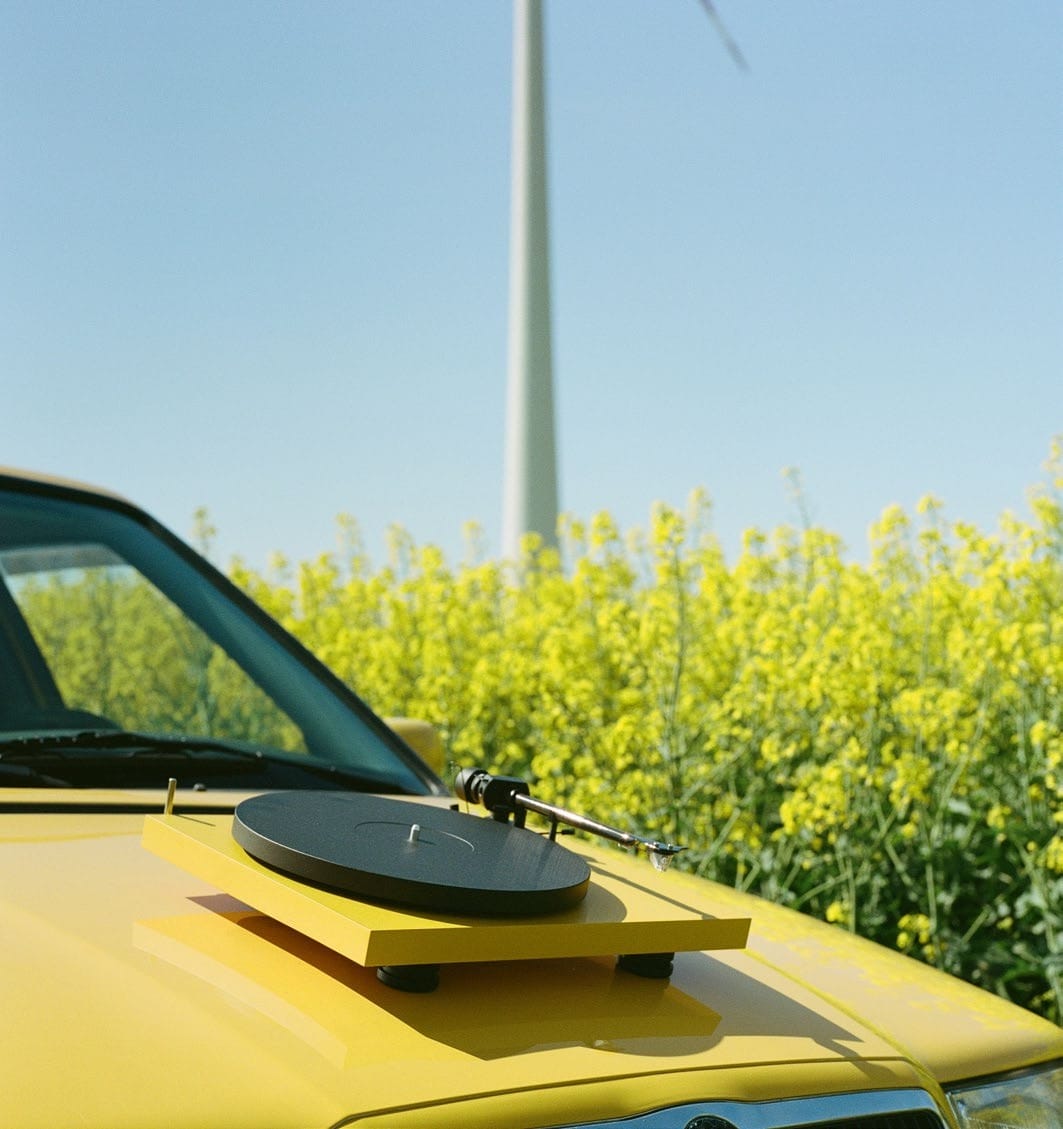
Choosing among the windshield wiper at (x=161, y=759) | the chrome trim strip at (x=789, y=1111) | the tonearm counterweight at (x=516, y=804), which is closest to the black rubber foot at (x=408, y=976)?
the chrome trim strip at (x=789, y=1111)

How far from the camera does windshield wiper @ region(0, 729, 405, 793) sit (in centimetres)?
192

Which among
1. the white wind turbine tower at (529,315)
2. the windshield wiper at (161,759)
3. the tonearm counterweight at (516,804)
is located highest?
the white wind turbine tower at (529,315)

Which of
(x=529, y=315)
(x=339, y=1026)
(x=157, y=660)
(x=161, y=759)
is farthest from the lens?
(x=529, y=315)

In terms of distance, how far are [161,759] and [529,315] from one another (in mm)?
13731

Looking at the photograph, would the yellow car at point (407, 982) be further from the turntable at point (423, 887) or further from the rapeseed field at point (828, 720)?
the rapeseed field at point (828, 720)

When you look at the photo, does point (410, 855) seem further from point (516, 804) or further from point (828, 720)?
point (828, 720)

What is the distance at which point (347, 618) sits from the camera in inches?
278

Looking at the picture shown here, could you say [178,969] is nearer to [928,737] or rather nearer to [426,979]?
[426,979]

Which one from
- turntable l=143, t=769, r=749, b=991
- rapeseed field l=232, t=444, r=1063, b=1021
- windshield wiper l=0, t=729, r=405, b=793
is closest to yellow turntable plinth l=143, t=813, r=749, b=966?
turntable l=143, t=769, r=749, b=991

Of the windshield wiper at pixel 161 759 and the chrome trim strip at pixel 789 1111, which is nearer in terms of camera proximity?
the chrome trim strip at pixel 789 1111

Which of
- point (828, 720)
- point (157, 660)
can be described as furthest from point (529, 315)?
point (157, 660)

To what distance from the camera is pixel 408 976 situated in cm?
127

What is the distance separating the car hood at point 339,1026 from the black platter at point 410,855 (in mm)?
74

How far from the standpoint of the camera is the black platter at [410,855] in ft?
4.31
